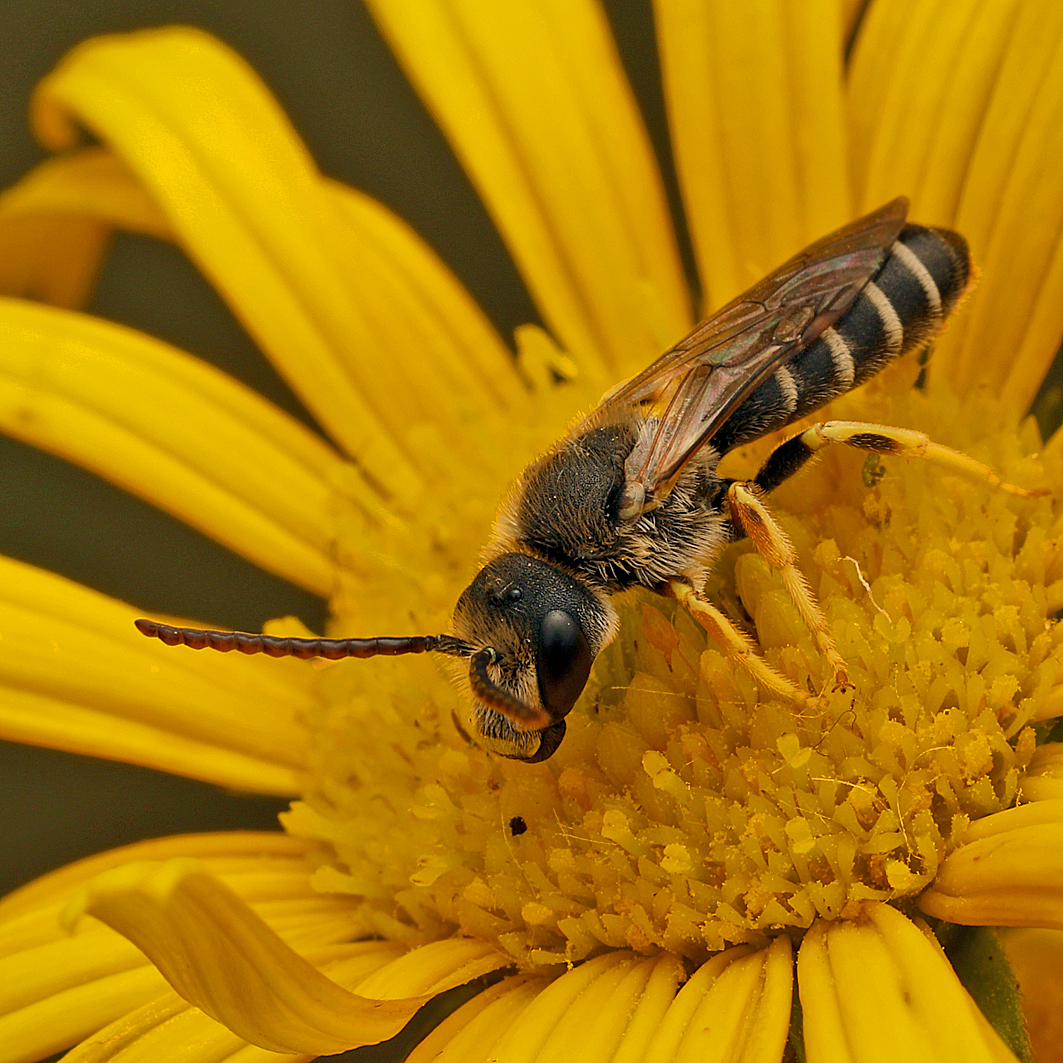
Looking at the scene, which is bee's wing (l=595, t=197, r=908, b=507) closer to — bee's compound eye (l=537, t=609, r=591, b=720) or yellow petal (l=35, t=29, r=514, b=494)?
bee's compound eye (l=537, t=609, r=591, b=720)

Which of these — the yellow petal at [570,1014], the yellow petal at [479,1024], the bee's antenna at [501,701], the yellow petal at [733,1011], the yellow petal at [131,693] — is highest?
the yellow petal at [131,693]

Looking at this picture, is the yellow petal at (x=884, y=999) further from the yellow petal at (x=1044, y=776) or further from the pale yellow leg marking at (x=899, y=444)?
the pale yellow leg marking at (x=899, y=444)

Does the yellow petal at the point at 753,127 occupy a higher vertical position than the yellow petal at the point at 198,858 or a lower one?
higher

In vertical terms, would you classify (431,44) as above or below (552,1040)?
above

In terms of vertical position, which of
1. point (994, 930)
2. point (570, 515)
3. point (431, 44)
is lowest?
point (994, 930)

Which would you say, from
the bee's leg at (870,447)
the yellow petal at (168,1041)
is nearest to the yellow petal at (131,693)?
the yellow petal at (168,1041)

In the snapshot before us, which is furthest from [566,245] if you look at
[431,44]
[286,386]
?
[286,386]

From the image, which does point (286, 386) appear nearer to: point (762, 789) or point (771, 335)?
point (771, 335)
